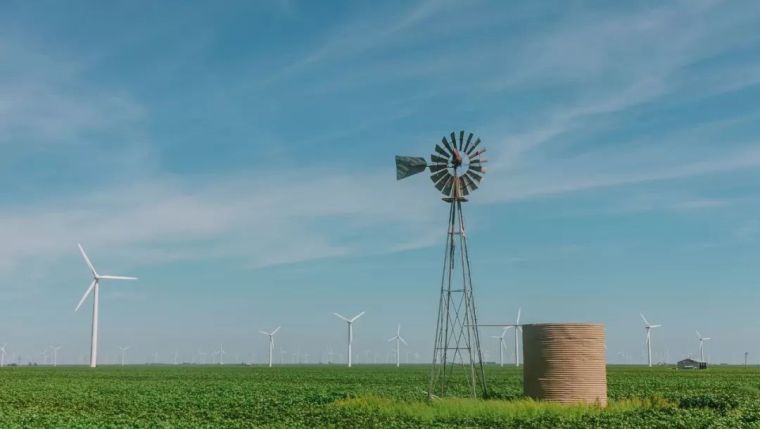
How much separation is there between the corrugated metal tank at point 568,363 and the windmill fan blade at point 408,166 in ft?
28.0

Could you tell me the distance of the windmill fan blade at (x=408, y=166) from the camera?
117ft

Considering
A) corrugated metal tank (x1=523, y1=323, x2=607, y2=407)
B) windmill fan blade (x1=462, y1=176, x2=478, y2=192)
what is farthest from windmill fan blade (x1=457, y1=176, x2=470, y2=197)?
corrugated metal tank (x1=523, y1=323, x2=607, y2=407)

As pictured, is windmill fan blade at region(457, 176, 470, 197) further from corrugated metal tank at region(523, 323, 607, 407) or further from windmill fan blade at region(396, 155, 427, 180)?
corrugated metal tank at region(523, 323, 607, 407)

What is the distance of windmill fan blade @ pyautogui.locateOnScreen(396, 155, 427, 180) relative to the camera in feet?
117

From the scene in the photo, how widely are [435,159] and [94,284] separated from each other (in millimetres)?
81689

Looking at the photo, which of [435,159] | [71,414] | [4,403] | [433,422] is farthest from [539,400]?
[4,403]

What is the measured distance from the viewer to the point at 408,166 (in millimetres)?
35969

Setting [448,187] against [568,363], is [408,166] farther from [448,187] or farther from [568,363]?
[568,363]

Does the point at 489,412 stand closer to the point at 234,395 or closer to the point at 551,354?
the point at 551,354

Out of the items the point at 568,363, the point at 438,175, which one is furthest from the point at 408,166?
the point at 568,363

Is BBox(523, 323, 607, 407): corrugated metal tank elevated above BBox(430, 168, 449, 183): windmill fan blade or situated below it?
below

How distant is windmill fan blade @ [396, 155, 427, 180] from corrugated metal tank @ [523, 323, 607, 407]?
853 cm

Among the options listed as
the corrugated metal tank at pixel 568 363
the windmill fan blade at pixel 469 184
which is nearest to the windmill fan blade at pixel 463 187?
the windmill fan blade at pixel 469 184

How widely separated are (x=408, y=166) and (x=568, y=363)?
10.9m
